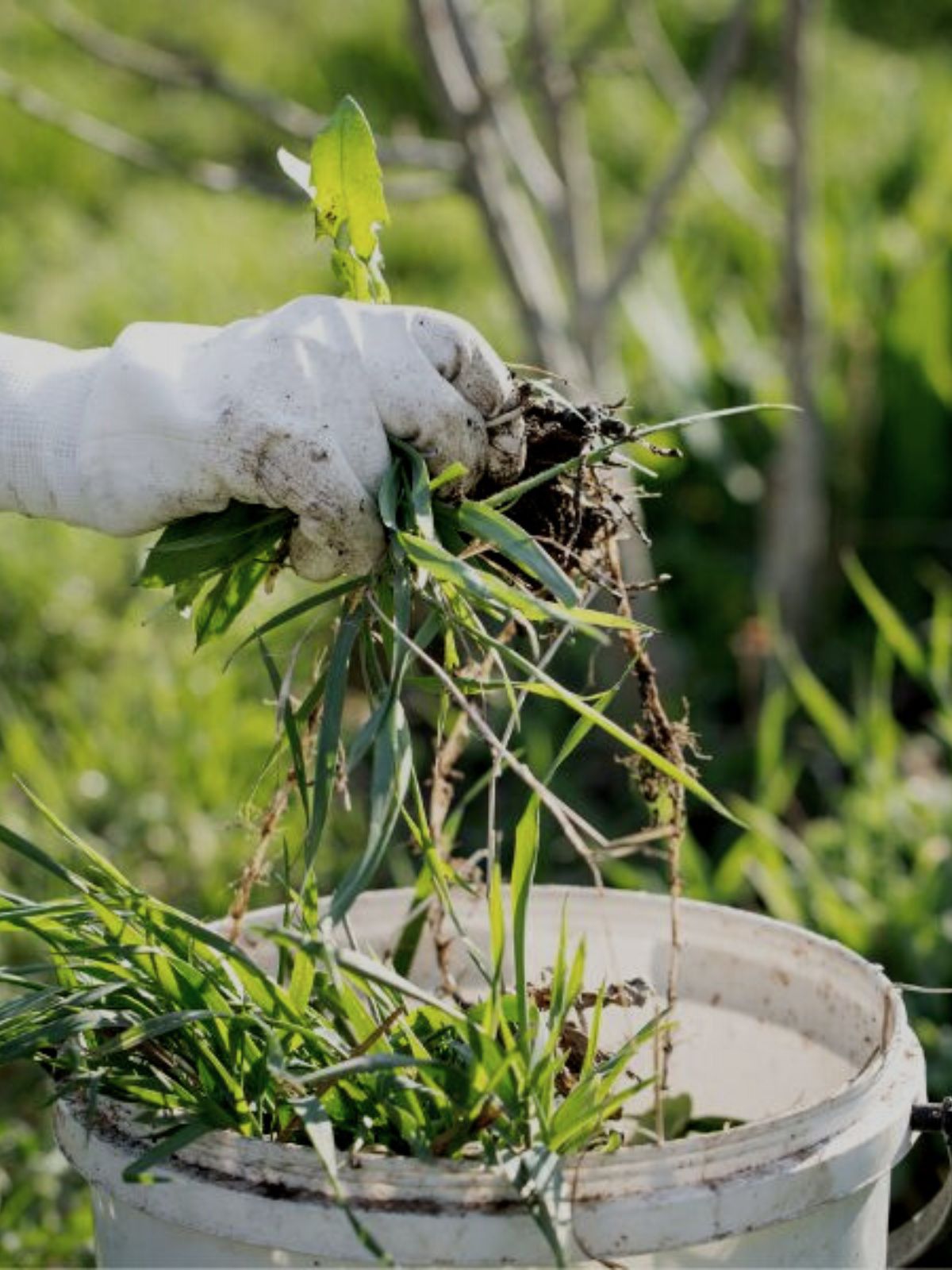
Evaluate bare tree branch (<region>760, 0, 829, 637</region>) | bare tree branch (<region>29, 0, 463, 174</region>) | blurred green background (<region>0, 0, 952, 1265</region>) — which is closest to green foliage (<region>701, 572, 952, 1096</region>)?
blurred green background (<region>0, 0, 952, 1265</region>)

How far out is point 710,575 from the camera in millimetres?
3488

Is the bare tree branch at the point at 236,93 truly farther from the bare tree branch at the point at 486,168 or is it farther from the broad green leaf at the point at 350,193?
the broad green leaf at the point at 350,193

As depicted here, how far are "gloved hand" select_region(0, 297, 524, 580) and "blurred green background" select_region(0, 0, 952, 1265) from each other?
118 mm

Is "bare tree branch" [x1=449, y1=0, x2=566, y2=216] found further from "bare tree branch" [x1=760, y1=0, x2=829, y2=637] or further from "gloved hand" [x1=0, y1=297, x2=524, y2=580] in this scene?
"gloved hand" [x1=0, y1=297, x2=524, y2=580]

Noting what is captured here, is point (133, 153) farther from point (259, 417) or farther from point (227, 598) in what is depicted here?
point (259, 417)

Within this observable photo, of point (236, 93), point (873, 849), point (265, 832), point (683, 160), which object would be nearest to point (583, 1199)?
point (265, 832)

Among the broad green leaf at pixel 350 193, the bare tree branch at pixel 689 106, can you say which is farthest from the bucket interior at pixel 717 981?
the bare tree branch at pixel 689 106

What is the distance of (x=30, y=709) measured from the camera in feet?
11.0

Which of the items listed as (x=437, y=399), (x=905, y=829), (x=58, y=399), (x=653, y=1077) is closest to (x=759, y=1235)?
(x=653, y=1077)

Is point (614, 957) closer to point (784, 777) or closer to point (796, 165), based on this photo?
point (784, 777)

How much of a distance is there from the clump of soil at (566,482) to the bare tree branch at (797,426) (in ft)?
5.68

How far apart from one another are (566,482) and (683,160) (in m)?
1.82

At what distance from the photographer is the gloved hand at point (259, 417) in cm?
138

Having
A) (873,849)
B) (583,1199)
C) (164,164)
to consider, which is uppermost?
(164,164)
